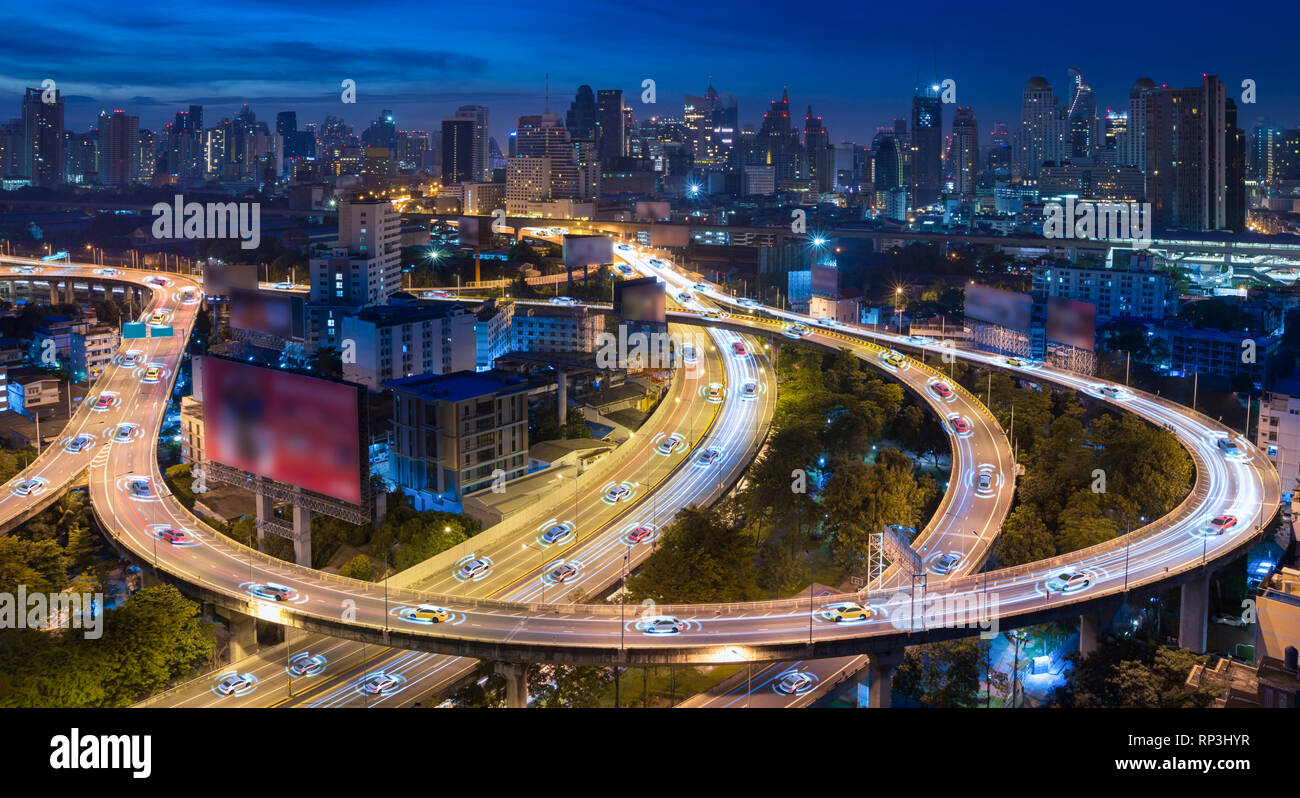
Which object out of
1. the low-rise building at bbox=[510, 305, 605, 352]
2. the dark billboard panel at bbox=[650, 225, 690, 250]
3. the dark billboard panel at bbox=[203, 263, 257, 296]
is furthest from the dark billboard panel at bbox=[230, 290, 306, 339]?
the dark billboard panel at bbox=[650, 225, 690, 250]

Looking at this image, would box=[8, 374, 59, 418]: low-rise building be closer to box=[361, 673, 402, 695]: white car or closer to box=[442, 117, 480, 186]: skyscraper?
box=[361, 673, 402, 695]: white car

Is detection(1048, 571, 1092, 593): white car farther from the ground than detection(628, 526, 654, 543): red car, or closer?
closer

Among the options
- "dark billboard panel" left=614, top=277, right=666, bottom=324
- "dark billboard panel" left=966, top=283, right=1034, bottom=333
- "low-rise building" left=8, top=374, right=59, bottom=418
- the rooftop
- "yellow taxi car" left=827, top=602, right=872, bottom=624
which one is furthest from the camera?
"dark billboard panel" left=966, top=283, right=1034, bottom=333

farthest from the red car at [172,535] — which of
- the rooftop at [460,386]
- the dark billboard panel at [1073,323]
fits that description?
the dark billboard panel at [1073,323]

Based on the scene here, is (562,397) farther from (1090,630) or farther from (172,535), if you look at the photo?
(1090,630)

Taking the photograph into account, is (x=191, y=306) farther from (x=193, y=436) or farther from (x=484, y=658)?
(x=484, y=658)

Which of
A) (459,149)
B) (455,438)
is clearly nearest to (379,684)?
(455,438)

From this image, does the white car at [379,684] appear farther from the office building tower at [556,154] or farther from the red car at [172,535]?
the office building tower at [556,154]
